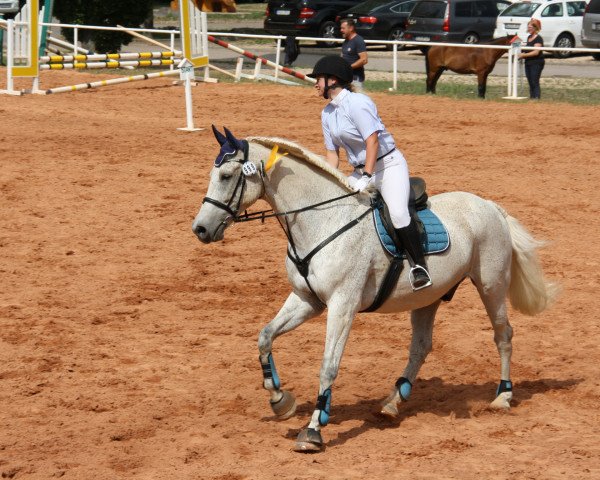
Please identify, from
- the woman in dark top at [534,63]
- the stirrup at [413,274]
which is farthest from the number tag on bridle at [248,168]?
the woman in dark top at [534,63]

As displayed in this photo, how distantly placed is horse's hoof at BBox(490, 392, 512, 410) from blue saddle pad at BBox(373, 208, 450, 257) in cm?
131

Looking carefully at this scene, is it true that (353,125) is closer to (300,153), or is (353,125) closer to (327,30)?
(300,153)

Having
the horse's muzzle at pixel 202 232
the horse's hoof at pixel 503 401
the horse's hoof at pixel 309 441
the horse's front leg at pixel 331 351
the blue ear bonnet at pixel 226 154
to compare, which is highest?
the blue ear bonnet at pixel 226 154

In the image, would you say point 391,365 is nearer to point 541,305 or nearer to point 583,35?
point 541,305

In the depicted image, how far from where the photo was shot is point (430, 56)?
2623 cm

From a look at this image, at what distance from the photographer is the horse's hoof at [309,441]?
7.16 m

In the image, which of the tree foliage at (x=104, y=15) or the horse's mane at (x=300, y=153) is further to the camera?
the tree foliage at (x=104, y=15)

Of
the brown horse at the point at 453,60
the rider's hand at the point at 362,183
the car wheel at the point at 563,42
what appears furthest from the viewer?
the car wheel at the point at 563,42

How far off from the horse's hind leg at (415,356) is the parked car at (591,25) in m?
27.2

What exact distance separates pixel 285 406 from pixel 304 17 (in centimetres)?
3327

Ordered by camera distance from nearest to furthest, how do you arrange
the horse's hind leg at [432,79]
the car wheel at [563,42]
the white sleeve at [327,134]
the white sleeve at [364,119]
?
the white sleeve at [364,119] < the white sleeve at [327,134] < the horse's hind leg at [432,79] < the car wheel at [563,42]

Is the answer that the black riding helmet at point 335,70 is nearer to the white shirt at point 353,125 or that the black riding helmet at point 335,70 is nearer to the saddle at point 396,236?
the white shirt at point 353,125

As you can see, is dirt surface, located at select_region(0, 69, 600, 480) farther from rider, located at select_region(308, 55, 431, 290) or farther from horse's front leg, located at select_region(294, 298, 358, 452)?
rider, located at select_region(308, 55, 431, 290)

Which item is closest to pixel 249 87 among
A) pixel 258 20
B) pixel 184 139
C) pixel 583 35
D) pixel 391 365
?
pixel 184 139
